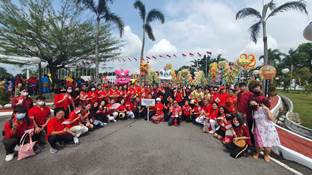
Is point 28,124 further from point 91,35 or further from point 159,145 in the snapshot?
point 91,35

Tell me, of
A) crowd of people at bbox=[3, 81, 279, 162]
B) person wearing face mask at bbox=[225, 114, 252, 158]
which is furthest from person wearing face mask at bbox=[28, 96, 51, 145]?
person wearing face mask at bbox=[225, 114, 252, 158]

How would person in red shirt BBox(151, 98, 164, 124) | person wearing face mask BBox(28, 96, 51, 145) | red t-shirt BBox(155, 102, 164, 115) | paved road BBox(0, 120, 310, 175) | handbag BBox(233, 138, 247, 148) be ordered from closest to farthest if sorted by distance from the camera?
1. paved road BBox(0, 120, 310, 175)
2. handbag BBox(233, 138, 247, 148)
3. person wearing face mask BBox(28, 96, 51, 145)
4. person in red shirt BBox(151, 98, 164, 124)
5. red t-shirt BBox(155, 102, 164, 115)

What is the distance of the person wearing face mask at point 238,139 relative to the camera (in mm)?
4732

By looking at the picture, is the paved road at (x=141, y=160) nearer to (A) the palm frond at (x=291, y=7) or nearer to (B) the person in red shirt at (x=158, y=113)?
(B) the person in red shirt at (x=158, y=113)

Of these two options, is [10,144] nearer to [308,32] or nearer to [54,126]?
[54,126]

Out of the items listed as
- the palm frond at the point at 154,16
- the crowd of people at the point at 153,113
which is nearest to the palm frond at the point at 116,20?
the palm frond at the point at 154,16

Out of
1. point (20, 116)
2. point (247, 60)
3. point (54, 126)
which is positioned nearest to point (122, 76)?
point (247, 60)

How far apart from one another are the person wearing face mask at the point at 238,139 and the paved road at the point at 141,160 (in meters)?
0.20

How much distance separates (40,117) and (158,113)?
4690mm

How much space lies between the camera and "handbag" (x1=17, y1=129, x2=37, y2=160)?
4.46 meters

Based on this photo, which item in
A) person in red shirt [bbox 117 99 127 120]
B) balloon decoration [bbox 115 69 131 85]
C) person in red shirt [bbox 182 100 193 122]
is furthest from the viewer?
balloon decoration [bbox 115 69 131 85]

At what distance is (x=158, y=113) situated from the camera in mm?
8711

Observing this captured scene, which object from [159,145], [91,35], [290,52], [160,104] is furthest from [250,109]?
[290,52]

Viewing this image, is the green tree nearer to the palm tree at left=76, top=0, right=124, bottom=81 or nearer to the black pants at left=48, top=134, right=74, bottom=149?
the palm tree at left=76, top=0, right=124, bottom=81
